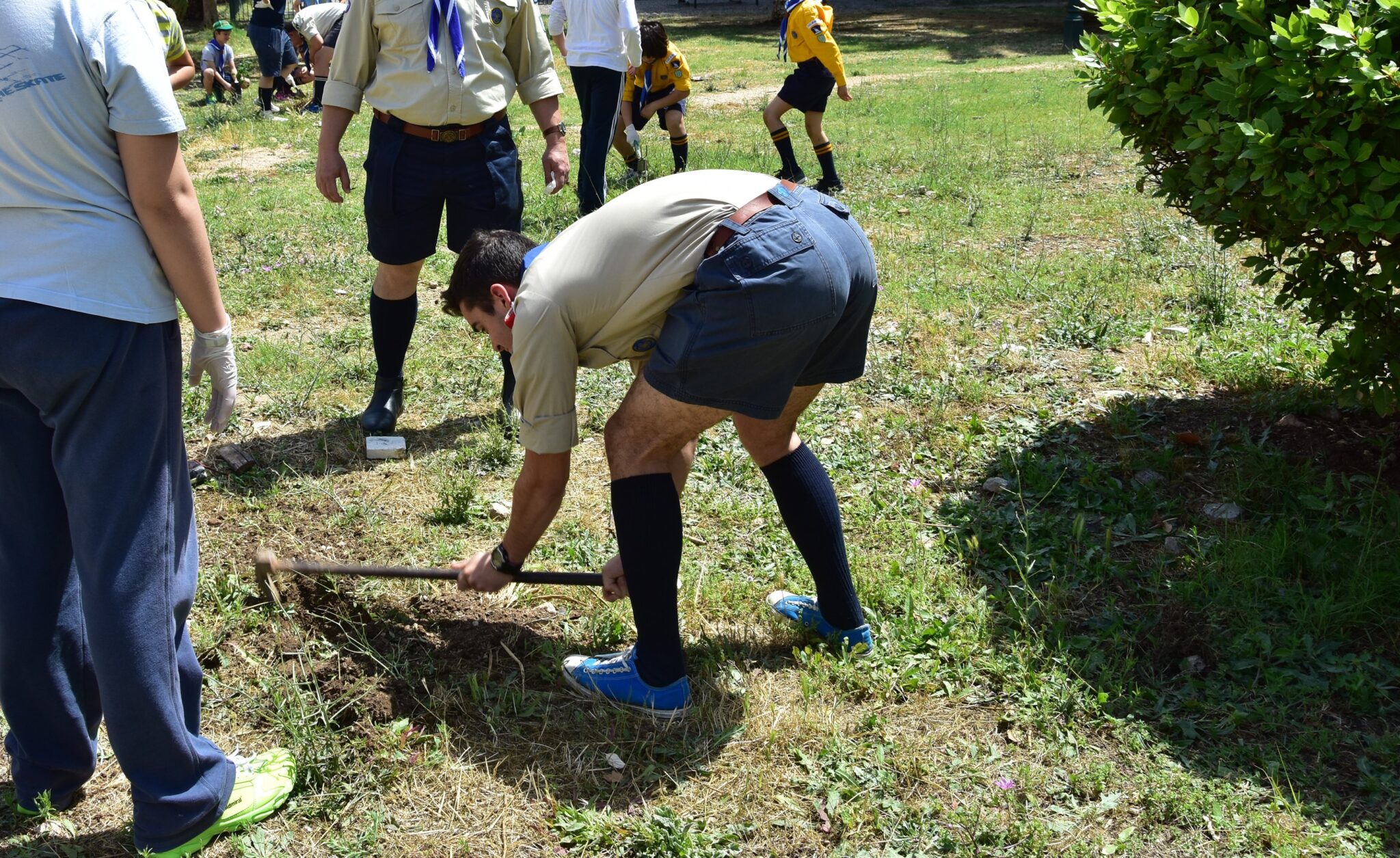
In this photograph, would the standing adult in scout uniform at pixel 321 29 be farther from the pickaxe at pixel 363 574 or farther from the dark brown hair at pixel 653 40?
the pickaxe at pixel 363 574

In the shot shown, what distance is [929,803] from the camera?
8.71 ft

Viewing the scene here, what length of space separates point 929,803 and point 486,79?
10.1ft

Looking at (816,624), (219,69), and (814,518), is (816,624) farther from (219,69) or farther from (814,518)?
(219,69)

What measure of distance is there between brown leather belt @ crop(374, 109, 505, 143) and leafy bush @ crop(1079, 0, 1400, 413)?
7.58ft

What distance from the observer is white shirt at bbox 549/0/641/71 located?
740cm

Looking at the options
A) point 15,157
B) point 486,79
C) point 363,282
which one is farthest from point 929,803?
point 363,282

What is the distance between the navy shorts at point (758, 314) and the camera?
254 centimetres

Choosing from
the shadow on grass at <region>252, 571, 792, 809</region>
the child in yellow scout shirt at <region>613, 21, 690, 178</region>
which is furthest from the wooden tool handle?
the child in yellow scout shirt at <region>613, 21, 690, 178</region>

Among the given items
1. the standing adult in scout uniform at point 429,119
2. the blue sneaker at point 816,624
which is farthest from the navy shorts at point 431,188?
the blue sneaker at point 816,624

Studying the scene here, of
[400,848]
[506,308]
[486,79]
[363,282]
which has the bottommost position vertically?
[400,848]

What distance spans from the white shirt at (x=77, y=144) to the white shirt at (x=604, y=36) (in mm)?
5503

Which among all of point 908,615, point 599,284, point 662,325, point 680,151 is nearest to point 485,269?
point 599,284

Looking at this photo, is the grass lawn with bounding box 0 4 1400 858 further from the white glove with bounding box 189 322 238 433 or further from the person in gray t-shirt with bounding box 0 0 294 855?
the white glove with bounding box 189 322 238 433

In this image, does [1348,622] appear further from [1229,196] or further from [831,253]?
[831,253]
